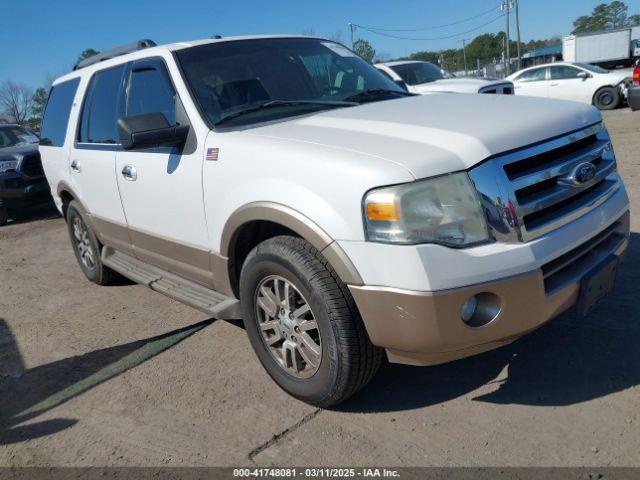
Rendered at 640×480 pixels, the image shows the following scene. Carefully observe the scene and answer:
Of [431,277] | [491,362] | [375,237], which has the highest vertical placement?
[375,237]

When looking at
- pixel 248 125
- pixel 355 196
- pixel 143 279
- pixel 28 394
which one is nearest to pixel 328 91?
pixel 248 125

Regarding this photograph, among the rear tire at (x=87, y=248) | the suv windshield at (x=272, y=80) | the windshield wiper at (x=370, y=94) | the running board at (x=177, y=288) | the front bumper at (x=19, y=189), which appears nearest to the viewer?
the running board at (x=177, y=288)

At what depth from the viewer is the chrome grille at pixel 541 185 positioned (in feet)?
7.85

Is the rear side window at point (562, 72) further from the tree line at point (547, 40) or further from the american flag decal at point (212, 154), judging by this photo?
the tree line at point (547, 40)

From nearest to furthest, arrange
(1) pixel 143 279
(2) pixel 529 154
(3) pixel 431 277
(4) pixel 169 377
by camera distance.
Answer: (3) pixel 431 277, (2) pixel 529 154, (4) pixel 169 377, (1) pixel 143 279

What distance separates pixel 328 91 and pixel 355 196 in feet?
5.23

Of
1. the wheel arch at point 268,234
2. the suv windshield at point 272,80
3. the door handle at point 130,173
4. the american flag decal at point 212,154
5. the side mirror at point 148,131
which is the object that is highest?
the suv windshield at point 272,80

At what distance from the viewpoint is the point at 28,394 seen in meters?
3.57

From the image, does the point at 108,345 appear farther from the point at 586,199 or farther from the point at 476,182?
the point at 586,199

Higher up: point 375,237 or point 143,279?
point 375,237

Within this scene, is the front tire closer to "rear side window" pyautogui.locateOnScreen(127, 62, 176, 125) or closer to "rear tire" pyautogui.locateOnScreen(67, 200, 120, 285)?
"rear side window" pyautogui.locateOnScreen(127, 62, 176, 125)

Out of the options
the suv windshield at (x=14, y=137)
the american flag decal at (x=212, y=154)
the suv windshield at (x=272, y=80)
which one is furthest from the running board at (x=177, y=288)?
the suv windshield at (x=14, y=137)

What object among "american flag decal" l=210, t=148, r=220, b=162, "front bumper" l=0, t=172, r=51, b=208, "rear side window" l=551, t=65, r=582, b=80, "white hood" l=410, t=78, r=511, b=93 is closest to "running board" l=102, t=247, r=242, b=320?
"american flag decal" l=210, t=148, r=220, b=162

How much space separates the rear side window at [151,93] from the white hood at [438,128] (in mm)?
777
